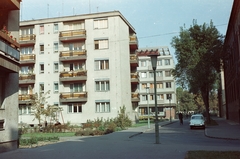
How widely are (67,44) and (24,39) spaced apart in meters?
6.72

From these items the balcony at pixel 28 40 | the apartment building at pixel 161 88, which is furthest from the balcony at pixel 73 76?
the apartment building at pixel 161 88

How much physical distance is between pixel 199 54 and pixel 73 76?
56.8 ft

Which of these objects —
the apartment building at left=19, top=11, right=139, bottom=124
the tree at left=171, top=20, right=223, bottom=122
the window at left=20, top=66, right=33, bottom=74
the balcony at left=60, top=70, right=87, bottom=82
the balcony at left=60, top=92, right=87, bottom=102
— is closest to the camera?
the tree at left=171, top=20, right=223, bottom=122

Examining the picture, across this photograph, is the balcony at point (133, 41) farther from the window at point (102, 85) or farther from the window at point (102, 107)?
the window at point (102, 107)

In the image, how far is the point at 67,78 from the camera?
128ft

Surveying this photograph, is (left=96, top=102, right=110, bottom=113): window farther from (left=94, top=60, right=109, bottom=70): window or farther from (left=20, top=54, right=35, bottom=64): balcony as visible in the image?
(left=20, top=54, right=35, bottom=64): balcony

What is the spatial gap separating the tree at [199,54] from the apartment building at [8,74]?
2550 centimetres

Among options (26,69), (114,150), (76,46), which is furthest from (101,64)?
(114,150)

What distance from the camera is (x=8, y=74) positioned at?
1380 cm

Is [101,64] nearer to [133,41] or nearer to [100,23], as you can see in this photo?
[100,23]

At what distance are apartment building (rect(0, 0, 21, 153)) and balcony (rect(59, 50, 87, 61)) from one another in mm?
Answer: 24057

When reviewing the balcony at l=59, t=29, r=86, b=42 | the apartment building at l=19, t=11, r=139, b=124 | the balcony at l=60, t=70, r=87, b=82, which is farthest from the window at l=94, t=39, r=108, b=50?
the balcony at l=60, t=70, r=87, b=82

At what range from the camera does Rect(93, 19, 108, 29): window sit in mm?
39531

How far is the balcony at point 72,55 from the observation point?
38.9 meters
